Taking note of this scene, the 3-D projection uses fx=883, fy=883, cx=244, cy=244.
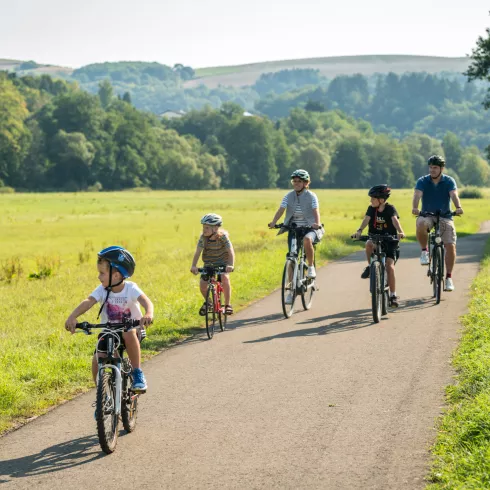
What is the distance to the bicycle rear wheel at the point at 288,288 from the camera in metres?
12.4

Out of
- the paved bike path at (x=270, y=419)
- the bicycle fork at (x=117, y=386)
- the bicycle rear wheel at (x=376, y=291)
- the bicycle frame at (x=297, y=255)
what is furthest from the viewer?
the bicycle frame at (x=297, y=255)

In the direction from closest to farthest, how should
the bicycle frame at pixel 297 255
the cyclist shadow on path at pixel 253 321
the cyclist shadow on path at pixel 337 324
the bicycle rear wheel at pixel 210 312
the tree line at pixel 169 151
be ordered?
the bicycle rear wheel at pixel 210 312
the cyclist shadow on path at pixel 337 324
the cyclist shadow on path at pixel 253 321
the bicycle frame at pixel 297 255
the tree line at pixel 169 151

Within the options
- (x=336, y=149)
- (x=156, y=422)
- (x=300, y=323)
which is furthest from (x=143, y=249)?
(x=336, y=149)

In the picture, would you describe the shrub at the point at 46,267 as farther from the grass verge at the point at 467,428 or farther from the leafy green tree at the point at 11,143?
the leafy green tree at the point at 11,143

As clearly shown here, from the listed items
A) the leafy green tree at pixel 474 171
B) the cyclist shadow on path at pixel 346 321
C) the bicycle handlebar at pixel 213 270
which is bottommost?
the leafy green tree at pixel 474 171

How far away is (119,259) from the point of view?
634 cm

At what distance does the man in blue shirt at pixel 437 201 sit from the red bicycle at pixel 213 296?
336 centimetres

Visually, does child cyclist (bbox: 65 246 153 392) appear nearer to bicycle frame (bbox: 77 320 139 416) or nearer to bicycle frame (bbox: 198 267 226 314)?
bicycle frame (bbox: 77 320 139 416)

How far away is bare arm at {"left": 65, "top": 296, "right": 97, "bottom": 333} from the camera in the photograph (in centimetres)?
623

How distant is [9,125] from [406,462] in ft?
354

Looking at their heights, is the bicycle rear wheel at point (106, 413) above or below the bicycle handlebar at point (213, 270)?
below

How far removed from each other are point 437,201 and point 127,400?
8.09 metres

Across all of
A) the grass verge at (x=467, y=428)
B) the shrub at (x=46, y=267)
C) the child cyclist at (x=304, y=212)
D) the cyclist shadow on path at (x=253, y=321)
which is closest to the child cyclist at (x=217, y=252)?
the cyclist shadow on path at (x=253, y=321)

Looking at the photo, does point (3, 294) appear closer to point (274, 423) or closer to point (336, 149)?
point (274, 423)
